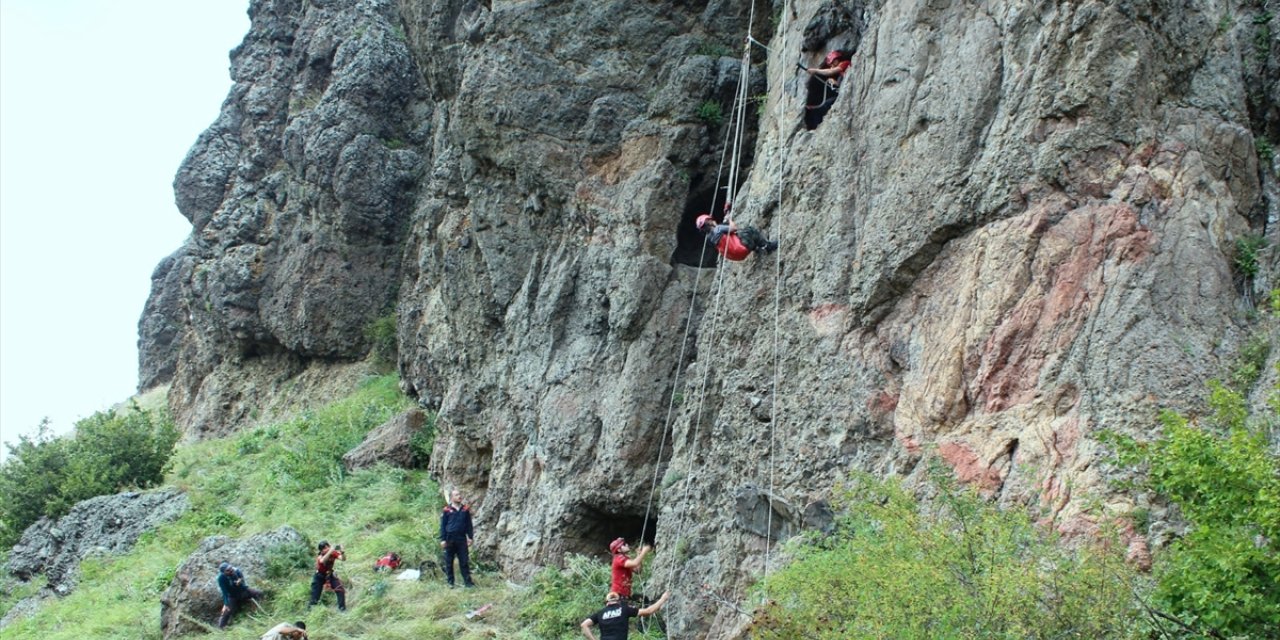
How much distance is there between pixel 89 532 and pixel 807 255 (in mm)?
18797

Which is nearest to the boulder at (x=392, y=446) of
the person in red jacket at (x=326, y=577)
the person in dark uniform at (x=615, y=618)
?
the person in red jacket at (x=326, y=577)

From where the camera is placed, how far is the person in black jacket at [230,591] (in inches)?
730

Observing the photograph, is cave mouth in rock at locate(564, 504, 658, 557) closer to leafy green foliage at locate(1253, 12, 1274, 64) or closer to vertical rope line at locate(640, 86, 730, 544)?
vertical rope line at locate(640, 86, 730, 544)

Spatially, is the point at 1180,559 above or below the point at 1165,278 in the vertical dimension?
below

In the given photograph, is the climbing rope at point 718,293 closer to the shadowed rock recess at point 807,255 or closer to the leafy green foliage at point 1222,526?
the shadowed rock recess at point 807,255

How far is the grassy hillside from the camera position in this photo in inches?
679

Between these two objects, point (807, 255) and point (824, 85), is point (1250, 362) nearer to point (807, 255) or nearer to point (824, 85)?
point (807, 255)

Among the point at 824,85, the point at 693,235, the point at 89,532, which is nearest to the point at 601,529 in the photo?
the point at 693,235

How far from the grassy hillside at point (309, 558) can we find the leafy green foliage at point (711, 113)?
7907mm

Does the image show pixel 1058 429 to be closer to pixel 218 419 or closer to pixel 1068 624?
pixel 1068 624

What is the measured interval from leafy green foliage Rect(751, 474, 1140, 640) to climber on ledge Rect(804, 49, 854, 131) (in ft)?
23.7

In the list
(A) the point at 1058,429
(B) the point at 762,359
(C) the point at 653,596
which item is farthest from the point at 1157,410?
(C) the point at 653,596

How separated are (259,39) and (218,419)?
12.7 meters

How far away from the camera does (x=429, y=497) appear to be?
2261 cm
